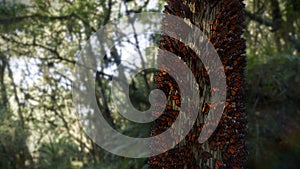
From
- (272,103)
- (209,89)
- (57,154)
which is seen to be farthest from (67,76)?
(209,89)

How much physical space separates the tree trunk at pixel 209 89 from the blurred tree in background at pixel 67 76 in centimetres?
375

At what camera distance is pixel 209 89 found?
2.24m

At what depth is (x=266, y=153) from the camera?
5332 mm

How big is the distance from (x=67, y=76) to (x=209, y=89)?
6.65m

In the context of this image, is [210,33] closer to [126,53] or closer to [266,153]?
[266,153]

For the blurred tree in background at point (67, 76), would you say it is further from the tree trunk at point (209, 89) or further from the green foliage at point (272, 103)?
the tree trunk at point (209, 89)

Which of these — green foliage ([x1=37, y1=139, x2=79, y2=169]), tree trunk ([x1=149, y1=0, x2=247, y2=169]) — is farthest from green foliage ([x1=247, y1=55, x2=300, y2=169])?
green foliage ([x1=37, y1=139, x2=79, y2=169])

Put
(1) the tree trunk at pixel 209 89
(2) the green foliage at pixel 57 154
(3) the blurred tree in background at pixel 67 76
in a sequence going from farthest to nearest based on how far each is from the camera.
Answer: (2) the green foliage at pixel 57 154, (3) the blurred tree in background at pixel 67 76, (1) the tree trunk at pixel 209 89

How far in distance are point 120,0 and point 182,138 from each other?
587 centimetres

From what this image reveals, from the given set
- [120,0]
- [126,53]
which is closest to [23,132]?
[126,53]

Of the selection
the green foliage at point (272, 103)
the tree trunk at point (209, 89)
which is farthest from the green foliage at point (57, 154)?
the tree trunk at point (209, 89)

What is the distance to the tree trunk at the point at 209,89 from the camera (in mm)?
2230

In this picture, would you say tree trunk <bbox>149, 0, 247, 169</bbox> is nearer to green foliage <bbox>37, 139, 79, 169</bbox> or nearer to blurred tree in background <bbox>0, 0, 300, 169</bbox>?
blurred tree in background <bbox>0, 0, 300, 169</bbox>

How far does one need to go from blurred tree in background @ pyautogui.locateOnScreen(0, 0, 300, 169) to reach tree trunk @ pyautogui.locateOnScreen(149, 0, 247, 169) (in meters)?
3.75
